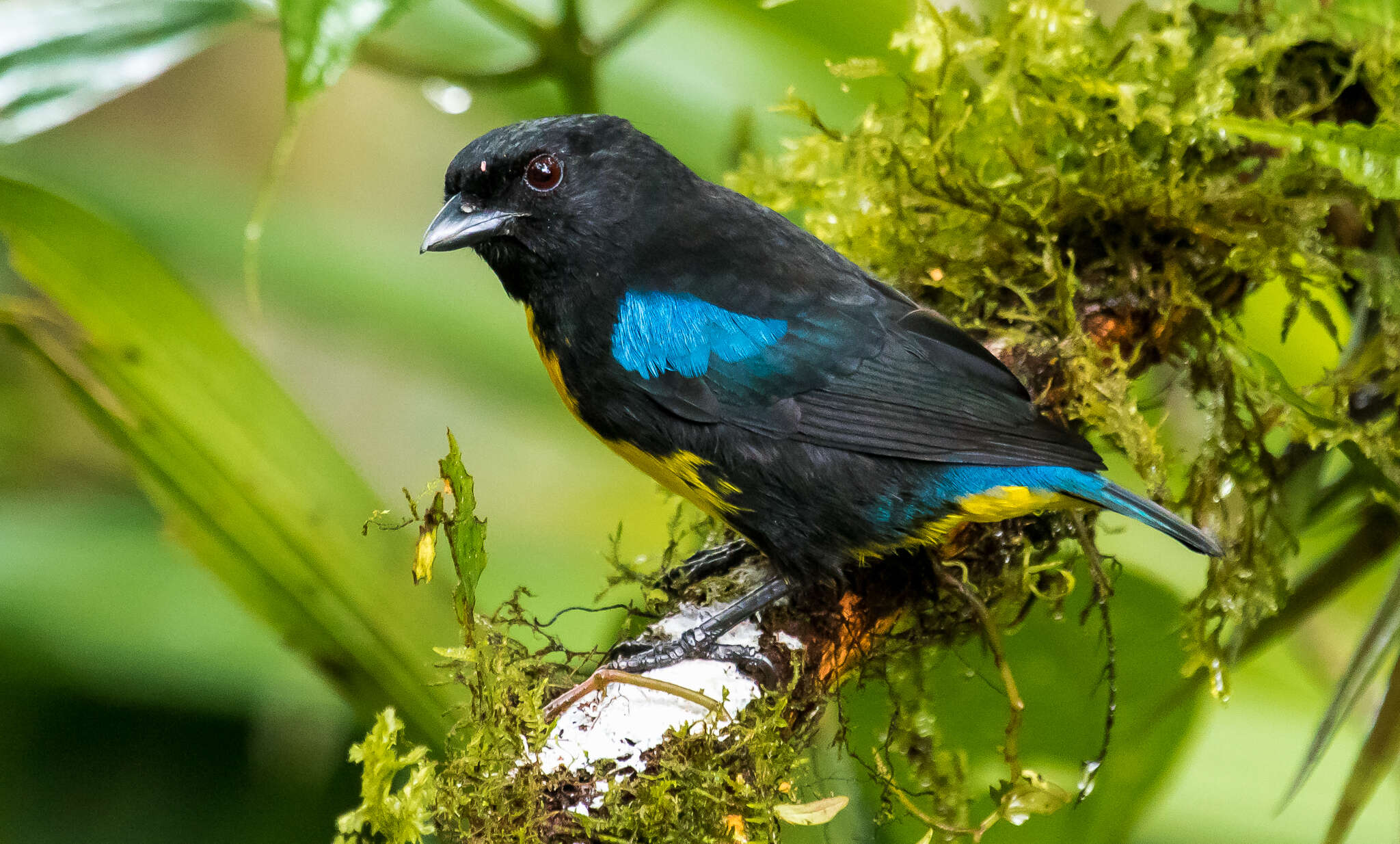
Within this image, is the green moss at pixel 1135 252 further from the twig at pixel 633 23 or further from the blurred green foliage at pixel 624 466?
the twig at pixel 633 23

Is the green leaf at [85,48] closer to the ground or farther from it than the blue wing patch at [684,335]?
farther from it

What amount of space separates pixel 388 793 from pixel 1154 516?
1.17 metres

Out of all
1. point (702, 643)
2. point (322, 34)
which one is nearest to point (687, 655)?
point (702, 643)

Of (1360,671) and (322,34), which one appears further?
(1360,671)

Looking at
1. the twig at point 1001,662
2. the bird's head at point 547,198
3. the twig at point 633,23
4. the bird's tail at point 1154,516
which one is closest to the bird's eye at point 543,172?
the bird's head at point 547,198

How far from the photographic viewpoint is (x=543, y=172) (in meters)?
Answer: 1.89

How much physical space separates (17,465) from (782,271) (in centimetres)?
282

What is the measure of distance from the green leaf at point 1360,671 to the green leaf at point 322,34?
180cm

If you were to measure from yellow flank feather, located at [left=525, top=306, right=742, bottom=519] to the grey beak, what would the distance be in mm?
227

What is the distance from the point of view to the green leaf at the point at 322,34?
1373mm

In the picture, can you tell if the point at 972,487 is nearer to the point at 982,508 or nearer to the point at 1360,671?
the point at 982,508

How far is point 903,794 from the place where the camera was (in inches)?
62.6

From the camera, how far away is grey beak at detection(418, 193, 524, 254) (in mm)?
1842

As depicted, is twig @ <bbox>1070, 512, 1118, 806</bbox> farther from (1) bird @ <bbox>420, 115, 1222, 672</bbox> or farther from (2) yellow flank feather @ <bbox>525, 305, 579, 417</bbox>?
(2) yellow flank feather @ <bbox>525, 305, 579, 417</bbox>
